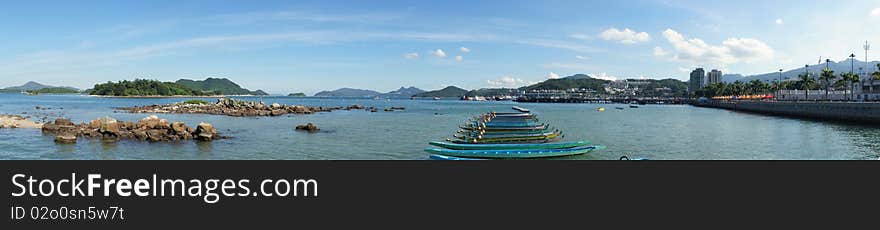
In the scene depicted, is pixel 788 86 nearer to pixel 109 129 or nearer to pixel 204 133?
pixel 204 133

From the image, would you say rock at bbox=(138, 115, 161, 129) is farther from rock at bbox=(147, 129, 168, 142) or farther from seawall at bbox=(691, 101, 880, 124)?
seawall at bbox=(691, 101, 880, 124)

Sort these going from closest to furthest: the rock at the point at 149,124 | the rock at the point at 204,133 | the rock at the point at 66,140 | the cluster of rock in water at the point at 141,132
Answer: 1. the rock at the point at 66,140
2. the cluster of rock in water at the point at 141,132
3. the rock at the point at 204,133
4. the rock at the point at 149,124

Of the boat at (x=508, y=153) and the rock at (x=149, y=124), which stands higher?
the rock at (x=149, y=124)

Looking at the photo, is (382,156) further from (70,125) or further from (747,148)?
(70,125)

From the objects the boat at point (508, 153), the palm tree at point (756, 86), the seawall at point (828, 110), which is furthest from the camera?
the palm tree at point (756, 86)

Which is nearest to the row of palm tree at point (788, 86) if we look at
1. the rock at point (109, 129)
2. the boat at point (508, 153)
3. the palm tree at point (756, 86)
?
the palm tree at point (756, 86)

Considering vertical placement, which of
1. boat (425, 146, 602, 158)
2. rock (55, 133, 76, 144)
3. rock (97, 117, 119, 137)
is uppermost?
rock (97, 117, 119, 137)

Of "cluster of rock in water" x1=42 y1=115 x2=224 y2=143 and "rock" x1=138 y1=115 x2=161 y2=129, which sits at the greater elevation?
"rock" x1=138 y1=115 x2=161 y2=129

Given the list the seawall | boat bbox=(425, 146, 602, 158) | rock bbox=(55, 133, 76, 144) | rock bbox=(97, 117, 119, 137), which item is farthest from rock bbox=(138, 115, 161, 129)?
the seawall

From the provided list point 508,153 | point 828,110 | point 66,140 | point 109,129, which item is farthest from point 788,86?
point 66,140

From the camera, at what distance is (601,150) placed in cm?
3050

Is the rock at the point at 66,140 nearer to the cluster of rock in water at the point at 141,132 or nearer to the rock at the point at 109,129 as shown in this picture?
the cluster of rock in water at the point at 141,132
